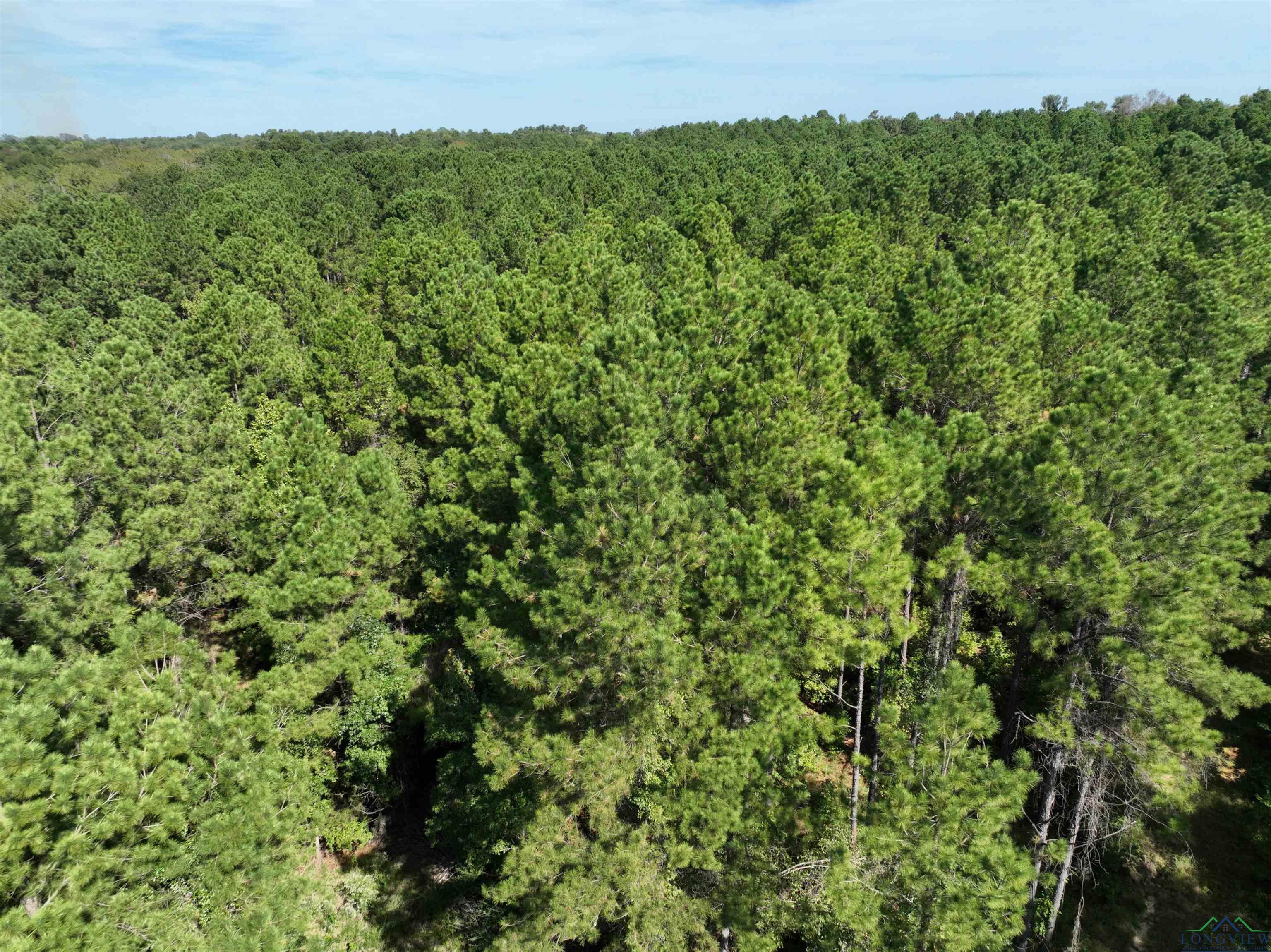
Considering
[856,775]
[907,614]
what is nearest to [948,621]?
[907,614]

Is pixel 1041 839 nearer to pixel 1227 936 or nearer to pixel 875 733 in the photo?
pixel 875 733

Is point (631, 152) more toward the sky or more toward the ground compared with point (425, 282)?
more toward the sky

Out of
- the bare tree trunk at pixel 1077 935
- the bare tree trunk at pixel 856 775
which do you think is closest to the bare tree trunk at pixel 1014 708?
the bare tree trunk at pixel 1077 935

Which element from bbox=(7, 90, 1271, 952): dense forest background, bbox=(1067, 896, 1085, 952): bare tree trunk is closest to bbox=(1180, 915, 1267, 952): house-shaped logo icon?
bbox=(7, 90, 1271, 952): dense forest background

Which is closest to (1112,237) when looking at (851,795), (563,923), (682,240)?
(682,240)

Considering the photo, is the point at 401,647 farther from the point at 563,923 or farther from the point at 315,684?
the point at 563,923

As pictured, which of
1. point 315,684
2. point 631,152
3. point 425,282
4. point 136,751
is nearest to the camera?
point 136,751
